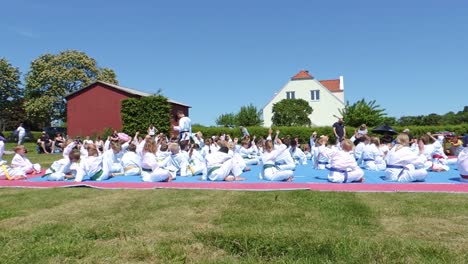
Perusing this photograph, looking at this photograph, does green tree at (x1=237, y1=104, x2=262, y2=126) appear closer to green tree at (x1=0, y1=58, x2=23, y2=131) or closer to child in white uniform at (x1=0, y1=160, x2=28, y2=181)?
green tree at (x1=0, y1=58, x2=23, y2=131)

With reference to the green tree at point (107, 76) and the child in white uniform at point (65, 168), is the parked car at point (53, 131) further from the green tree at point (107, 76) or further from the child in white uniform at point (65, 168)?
the child in white uniform at point (65, 168)

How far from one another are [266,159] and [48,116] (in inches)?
1699

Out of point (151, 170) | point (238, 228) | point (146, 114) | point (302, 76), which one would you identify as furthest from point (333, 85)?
point (238, 228)

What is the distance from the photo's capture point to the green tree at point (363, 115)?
4634cm

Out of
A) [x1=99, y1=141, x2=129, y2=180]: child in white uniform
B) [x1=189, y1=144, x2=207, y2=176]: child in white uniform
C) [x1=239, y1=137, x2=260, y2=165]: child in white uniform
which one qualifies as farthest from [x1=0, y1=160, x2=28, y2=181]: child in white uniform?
[x1=239, y1=137, x2=260, y2=165]: child in white uniform

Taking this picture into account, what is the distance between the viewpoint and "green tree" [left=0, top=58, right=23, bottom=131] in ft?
158

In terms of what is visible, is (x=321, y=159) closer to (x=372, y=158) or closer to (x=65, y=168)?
(x=372, y=158)

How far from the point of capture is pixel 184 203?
23.6 ft

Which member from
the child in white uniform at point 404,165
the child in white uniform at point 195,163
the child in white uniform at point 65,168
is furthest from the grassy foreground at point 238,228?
the child in white uniform at point 195,163

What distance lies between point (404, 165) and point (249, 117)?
45593 millimetres

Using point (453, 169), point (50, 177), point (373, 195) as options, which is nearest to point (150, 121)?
point (50, 177)

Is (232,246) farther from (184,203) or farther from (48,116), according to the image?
(48,116)

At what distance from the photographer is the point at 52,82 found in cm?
4706

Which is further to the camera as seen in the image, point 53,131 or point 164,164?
point 53,131
